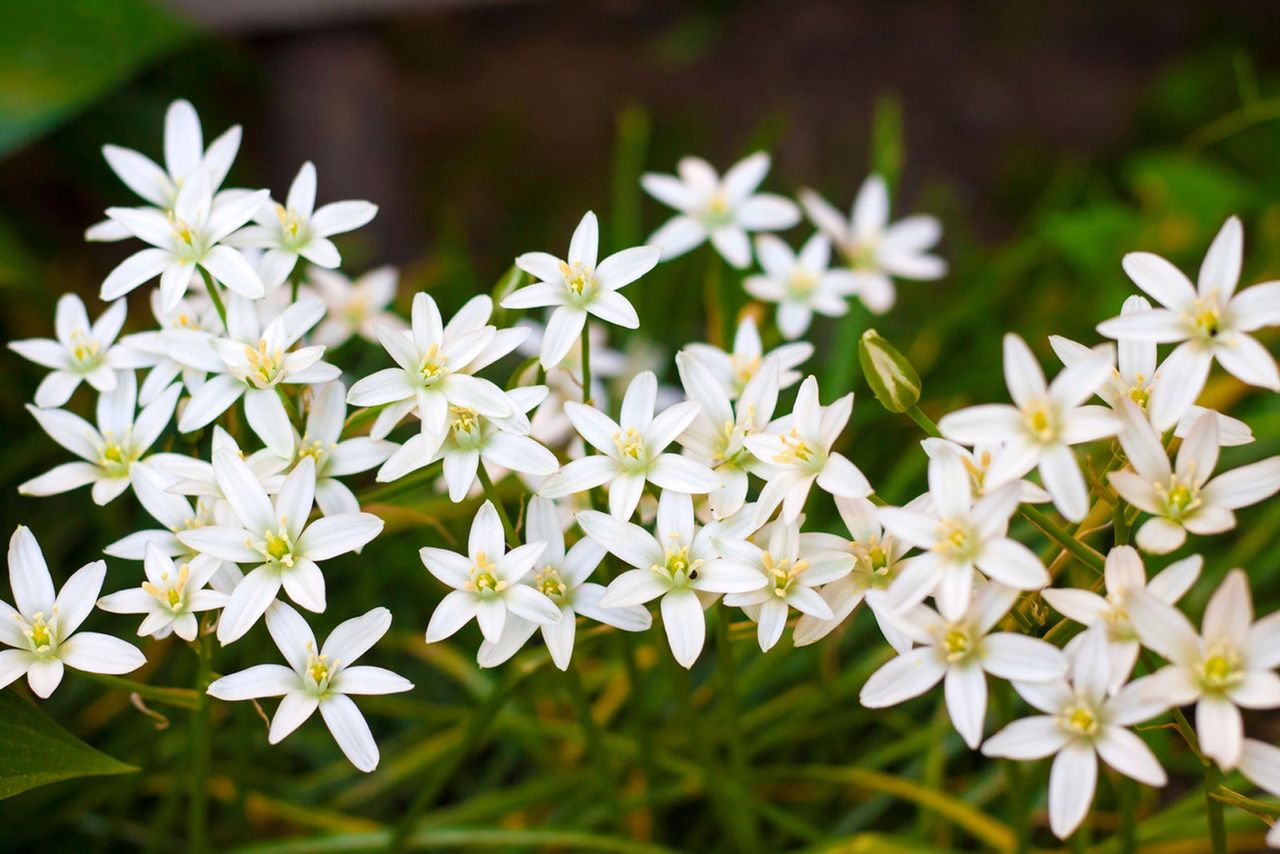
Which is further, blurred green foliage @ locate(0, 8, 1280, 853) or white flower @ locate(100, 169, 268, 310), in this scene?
blurred green foliage @ locate(0, 8, 1280, 853)

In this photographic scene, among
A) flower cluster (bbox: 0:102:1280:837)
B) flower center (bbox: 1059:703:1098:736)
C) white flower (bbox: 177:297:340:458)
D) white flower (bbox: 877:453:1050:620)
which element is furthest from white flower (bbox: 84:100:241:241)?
flower center (bbox: 1059:703:1098:736)

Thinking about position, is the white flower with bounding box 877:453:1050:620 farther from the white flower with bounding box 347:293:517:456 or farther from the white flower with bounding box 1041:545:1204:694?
the white flower with bounding box 347:293:517:456

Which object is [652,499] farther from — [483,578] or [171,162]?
[171,162]

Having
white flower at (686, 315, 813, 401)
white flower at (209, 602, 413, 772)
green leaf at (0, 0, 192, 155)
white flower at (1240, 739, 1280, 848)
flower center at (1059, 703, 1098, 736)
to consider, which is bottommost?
white flower at (1240, 739, 1280, 848)

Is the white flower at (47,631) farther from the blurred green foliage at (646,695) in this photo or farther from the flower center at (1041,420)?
the flower center at (1041,420)

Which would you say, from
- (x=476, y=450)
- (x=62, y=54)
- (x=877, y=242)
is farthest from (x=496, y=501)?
(x=62, y=54)

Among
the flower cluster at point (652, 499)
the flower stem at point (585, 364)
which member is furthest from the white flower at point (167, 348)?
the flower stem at point (585, 364)

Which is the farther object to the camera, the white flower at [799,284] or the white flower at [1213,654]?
the white flower at [799,284]
